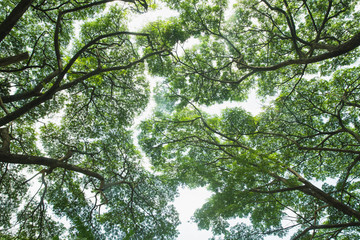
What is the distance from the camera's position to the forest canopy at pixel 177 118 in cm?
677

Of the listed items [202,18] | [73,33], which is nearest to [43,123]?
[73,33]

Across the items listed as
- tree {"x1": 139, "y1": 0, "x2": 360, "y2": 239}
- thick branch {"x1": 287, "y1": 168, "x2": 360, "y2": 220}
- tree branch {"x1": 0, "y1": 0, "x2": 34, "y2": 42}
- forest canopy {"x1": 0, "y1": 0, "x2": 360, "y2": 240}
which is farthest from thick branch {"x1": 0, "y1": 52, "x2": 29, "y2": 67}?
thick branch {"x1": 287, "y1": 168, "x2": 360, "y2": 220}

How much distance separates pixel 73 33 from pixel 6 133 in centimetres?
471

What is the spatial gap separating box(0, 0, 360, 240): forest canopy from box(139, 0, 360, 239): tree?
2.3 inches

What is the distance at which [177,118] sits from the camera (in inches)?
376

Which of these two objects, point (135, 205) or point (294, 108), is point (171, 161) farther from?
point (294, 108)

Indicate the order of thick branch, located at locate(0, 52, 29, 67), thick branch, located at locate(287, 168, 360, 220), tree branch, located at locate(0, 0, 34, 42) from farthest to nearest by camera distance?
thick branch, located at locate(287, 168, 360, 220), tree branch, located at locate(0, 0, 34, 42), thick branch, located at locate(0, 52, 29, 67)

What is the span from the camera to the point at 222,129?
9.41 m

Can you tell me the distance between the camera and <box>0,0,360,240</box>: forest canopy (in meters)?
6.77

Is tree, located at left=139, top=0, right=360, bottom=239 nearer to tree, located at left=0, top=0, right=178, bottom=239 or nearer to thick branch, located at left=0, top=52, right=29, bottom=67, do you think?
tree, located at left=0, top=0, right=178, bottom=239

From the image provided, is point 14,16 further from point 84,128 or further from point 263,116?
point 263,116

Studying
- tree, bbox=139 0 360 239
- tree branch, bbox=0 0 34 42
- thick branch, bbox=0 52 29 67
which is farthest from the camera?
tree, bbox=139 0 360 239

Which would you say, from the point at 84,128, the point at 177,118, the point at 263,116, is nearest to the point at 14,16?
the point at 84,128

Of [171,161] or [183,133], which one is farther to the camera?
[171,161]
